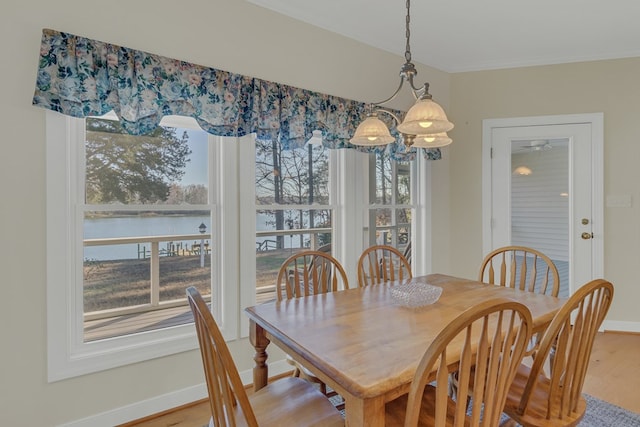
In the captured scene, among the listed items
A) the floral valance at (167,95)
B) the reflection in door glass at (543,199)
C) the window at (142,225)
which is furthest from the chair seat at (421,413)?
the reflection in door glass at (543,199)

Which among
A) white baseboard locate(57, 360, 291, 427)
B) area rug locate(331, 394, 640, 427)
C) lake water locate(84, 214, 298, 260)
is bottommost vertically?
area rug locate(331, 394, 640, 427)

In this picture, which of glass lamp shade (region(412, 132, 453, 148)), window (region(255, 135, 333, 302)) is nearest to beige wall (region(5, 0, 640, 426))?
window (region(255, 135, 333, 302))

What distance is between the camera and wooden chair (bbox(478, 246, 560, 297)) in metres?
2.18

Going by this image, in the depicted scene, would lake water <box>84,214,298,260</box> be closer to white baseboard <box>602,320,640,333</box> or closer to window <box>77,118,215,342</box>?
window <box>77,118,215,342</box>

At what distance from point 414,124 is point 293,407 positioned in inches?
50.3

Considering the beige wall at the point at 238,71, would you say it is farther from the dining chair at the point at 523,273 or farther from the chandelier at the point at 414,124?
the chandelier at the point at 414,124

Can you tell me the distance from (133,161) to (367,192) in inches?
73.8

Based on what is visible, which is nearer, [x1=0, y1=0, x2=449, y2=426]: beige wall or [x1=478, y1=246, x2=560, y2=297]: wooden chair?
[x1=0, y1=0, x2=449, y2=426]: beige wall

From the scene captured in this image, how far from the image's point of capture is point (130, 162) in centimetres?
215

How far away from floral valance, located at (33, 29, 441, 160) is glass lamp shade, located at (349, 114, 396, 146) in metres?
0.81

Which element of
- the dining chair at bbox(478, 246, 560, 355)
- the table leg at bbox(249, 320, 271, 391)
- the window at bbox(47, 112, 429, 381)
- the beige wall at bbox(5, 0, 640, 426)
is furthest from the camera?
the dining chair at bbox(478, 246, 560, 355)

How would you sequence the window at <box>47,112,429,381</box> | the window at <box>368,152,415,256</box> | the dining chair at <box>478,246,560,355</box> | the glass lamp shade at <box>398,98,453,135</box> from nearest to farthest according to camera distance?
the glass lamp shade at <box>398,98,453,135</box>, the window at <box>47,112,429,381</box>, the dining chair at <box>478,246,560,355</box>, the window at <box>368,152,415,256</box>

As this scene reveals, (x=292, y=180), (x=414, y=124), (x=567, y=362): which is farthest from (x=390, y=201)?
(x=567, y=362)

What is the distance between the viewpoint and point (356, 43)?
302 centimetres
